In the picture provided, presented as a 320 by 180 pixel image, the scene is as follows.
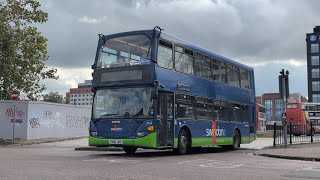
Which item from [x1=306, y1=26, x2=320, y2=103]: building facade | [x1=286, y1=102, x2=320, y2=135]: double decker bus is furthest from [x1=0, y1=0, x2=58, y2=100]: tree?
[x1=306, y1=26, x2=320, y2=103]: building facade

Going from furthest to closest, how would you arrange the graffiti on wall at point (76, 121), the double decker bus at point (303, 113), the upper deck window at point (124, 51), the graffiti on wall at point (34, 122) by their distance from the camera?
the double decker bus at point (303, 113)
the graffiti on wall at point (76, 121)
the graffiti on wall at point (34, 122)
the upper deck window at point (124, 51)

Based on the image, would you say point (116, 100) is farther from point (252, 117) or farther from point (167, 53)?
point (252, 117)

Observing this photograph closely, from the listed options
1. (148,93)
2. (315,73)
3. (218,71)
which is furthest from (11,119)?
(315,73)

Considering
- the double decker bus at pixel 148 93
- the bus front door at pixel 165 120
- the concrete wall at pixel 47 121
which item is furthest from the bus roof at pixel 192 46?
the concrete wall at pixel 47 121

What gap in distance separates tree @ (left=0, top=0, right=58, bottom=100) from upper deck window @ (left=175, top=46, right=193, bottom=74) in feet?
53.7

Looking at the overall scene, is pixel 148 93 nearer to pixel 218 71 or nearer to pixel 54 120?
pixel 218 71

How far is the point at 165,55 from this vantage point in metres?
17.9

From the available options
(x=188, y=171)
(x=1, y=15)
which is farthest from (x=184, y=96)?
(x=1, y=15)

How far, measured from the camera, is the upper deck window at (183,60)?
18719 mm

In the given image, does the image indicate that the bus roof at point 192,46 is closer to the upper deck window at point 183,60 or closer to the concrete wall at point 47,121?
the upper deck window at point 183,60

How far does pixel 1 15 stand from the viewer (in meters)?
31.7

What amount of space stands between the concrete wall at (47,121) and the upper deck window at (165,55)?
17.0m

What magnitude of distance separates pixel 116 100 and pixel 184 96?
306 centimetres

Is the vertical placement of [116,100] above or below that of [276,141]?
above
